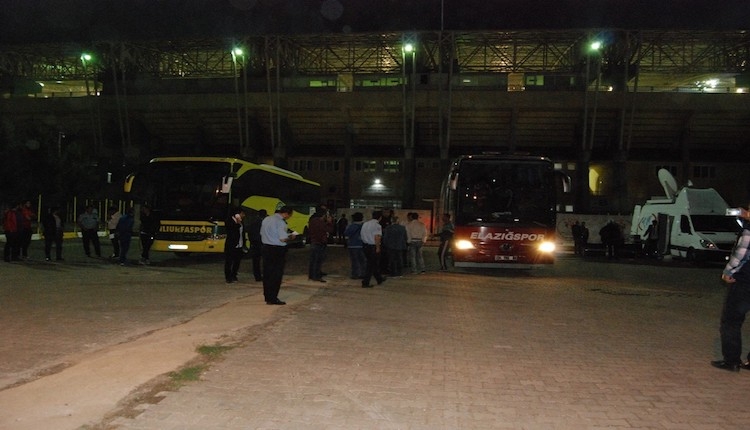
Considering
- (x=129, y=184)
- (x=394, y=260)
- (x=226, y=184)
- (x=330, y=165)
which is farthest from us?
(x=330, y=165)

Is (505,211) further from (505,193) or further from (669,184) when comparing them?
(669,184)

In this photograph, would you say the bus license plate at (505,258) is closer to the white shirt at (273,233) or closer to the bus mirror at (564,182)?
the bus mirror at (564,182)

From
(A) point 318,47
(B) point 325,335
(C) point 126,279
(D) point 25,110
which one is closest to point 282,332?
(B) point 325,335

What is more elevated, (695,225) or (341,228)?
(695,225)

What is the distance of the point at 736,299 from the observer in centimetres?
648

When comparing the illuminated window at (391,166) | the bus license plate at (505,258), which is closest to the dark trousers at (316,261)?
the bus license plate at (505,258)

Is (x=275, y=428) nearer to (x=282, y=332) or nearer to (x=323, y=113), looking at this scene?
(x=282, y=332)

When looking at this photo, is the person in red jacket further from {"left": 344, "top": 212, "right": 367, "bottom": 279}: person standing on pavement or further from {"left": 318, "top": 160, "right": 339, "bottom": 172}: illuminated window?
A: {"left": 318, "top": 160, "right": 339, "bottom": 172}: illuminated window

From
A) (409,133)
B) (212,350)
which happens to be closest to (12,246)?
(212,350)

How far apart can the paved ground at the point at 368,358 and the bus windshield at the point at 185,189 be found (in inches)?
223

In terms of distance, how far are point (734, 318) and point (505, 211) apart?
34.6ft

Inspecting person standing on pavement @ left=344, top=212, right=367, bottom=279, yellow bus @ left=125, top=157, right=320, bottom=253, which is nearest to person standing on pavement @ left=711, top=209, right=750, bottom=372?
person standing on pavement @ left=344, top=212, right=367, bottom=279

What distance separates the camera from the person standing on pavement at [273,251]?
10148mm

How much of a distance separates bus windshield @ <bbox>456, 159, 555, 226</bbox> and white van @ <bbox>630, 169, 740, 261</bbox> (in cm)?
919
